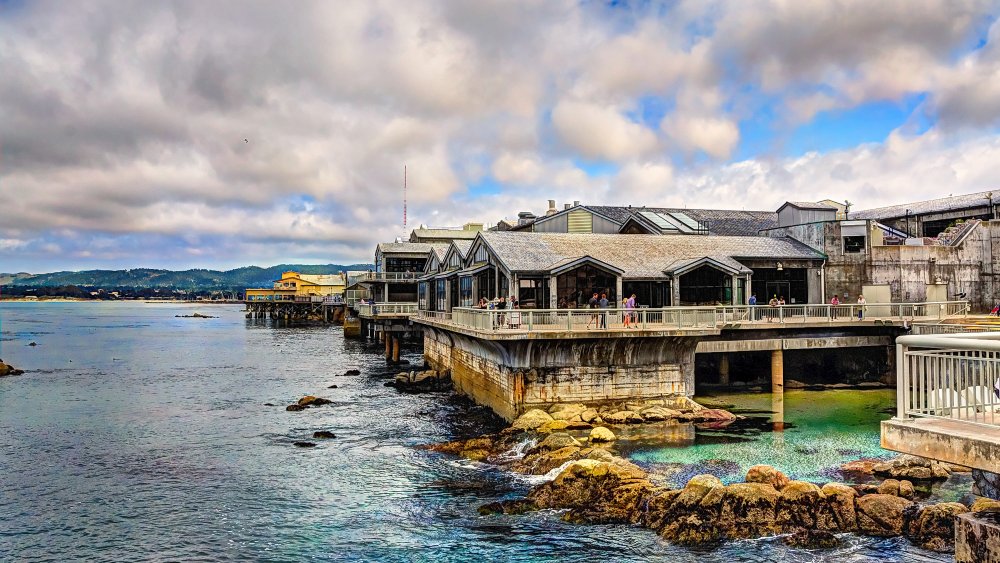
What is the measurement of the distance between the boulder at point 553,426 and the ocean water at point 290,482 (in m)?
3.30

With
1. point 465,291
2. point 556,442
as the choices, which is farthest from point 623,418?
point 465,291

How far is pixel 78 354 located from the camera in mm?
72812

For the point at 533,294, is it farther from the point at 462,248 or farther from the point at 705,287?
the point at 462,248

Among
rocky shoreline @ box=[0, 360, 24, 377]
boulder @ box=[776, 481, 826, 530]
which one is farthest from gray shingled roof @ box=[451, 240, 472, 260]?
rocky shoreline @ box=[0, 360, 24, 377]

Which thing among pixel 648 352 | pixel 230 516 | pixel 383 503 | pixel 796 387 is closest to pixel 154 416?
pixel 230 516

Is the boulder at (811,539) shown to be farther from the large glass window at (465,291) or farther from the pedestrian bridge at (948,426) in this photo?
the large glass window at (465,291)

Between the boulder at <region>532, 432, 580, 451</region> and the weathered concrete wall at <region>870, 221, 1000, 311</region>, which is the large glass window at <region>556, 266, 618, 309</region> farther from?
the weathered concrete wall at <region>870, 221, 1000, 311</region>

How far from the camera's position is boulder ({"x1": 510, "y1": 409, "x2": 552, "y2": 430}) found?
27680 mm

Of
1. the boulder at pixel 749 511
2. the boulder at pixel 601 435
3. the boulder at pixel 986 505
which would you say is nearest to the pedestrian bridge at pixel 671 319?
the boulder at pixel 601 435

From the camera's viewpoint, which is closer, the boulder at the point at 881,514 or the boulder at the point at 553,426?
the boulder at the point at 881,514

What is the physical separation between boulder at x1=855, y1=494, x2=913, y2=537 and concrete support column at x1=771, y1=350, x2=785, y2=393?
709 inches

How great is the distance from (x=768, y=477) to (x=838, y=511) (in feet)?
6.75

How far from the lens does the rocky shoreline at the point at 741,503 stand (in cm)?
1684

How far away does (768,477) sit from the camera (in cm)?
1916
